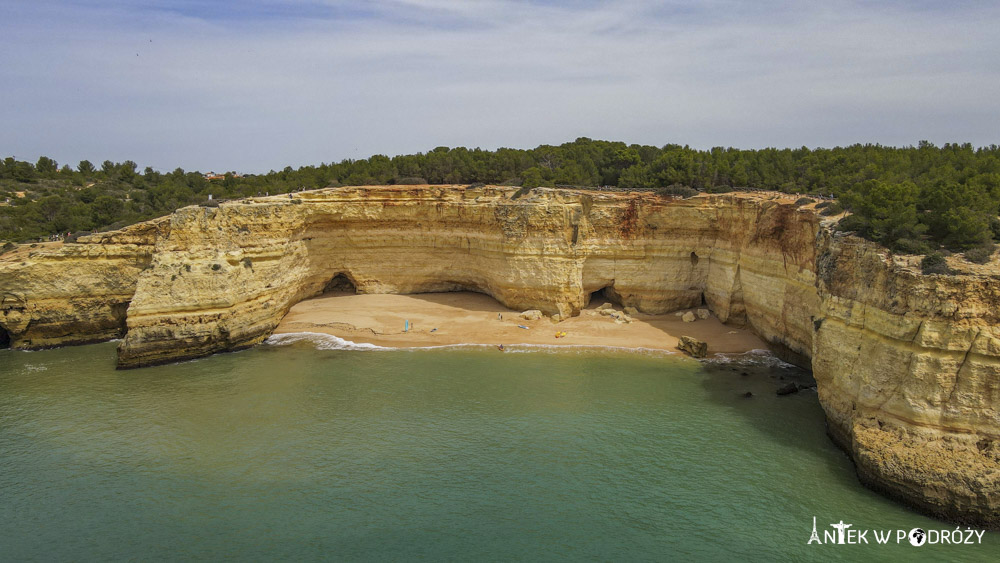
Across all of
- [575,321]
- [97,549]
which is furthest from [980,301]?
[97,549]

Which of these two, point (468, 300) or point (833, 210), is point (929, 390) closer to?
point (833, 210)

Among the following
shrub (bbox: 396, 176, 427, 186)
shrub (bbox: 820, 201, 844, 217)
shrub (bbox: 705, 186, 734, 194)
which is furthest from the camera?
shrub (bbox: 396, 176, 427, 186)

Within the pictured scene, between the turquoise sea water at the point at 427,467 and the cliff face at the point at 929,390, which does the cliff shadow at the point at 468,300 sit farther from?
the cliff face at the point at 929,390

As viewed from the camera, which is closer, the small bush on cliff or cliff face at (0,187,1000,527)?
cliff face at (0,187,1000,527)

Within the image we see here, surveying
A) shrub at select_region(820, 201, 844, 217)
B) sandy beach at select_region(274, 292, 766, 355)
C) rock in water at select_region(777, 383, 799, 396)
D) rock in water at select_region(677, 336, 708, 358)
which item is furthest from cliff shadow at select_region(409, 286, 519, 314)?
shrub at select_region(820, 201, 844, 217)

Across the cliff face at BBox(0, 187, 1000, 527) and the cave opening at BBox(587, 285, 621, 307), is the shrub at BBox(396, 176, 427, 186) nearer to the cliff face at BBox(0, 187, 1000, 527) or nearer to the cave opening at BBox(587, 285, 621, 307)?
the cliff face at BBox(0, 187, 1000, 527)

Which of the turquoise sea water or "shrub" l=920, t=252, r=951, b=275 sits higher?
"shrub" l=920, t=252, r=951, b=275

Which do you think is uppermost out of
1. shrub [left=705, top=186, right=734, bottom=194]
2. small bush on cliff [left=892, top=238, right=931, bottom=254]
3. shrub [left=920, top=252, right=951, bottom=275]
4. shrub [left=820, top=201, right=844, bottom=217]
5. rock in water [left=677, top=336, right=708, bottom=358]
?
shrub [left=705, top=186, right=734, bottom=194]

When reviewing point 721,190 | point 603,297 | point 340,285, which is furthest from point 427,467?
point 721,190
